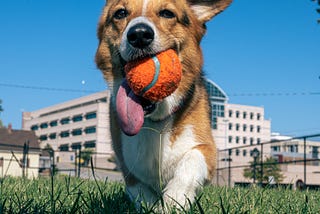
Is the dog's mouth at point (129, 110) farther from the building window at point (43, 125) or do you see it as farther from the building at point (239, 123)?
the building window at point (43, 125)

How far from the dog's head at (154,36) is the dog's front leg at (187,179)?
474mm

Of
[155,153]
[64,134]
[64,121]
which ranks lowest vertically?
[155,153]

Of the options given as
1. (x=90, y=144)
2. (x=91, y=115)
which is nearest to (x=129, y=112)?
(x=91, y=115)

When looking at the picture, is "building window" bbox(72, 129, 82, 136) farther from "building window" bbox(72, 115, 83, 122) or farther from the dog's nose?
the dog's nose

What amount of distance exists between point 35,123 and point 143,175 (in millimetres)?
121234

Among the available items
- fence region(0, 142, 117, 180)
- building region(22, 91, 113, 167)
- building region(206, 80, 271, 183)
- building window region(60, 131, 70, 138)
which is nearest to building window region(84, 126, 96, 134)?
building region(22, 91, 113, 167)

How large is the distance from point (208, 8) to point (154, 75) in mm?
1258

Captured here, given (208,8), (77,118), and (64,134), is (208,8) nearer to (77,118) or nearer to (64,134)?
(77,118)

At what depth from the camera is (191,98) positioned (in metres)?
3.86

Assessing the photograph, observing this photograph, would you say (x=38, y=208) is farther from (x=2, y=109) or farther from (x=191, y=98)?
(x=2, y=109)

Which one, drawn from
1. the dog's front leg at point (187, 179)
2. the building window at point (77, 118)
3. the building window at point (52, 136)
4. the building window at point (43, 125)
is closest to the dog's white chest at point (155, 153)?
the dog's front leg at point (187, 179)

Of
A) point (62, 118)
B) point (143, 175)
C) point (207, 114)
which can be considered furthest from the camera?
point (62, 118)

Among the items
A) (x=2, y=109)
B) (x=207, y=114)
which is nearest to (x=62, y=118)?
(x=2, y=109)

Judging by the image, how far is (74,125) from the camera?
4112 inches
